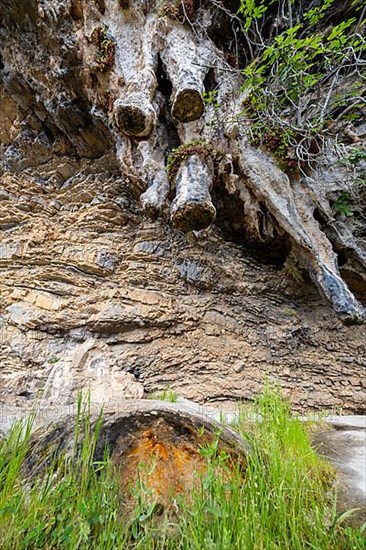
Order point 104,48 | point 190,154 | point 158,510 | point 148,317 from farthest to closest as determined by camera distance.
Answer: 1. point 104,48
2. point 148,317
3. point 190,154
4. point 158,510

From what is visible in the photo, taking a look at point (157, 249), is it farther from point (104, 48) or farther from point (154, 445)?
point (154, 445)

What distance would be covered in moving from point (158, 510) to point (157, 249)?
3.21 meters

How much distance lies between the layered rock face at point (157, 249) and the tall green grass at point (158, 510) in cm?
192

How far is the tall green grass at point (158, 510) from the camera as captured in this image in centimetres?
78

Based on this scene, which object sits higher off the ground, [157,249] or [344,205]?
[344,205]

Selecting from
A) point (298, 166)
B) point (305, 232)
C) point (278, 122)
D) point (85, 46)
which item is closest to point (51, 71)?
point (85, 46)

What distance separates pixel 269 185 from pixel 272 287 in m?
1.30

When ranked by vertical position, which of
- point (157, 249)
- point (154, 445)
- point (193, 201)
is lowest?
point (154, 445)

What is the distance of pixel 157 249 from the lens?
391 centimetres

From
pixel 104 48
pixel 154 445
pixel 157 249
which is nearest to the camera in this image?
pixel 154 445

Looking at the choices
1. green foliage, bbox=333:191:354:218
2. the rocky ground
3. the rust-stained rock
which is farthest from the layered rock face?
the rust-stained rock

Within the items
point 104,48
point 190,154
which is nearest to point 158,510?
point 190,154

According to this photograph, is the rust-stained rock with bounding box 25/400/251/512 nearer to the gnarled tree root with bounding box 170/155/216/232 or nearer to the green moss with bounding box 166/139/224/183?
the gnarled tree root with bounding box 170/155/216/232

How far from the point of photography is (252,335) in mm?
3555
